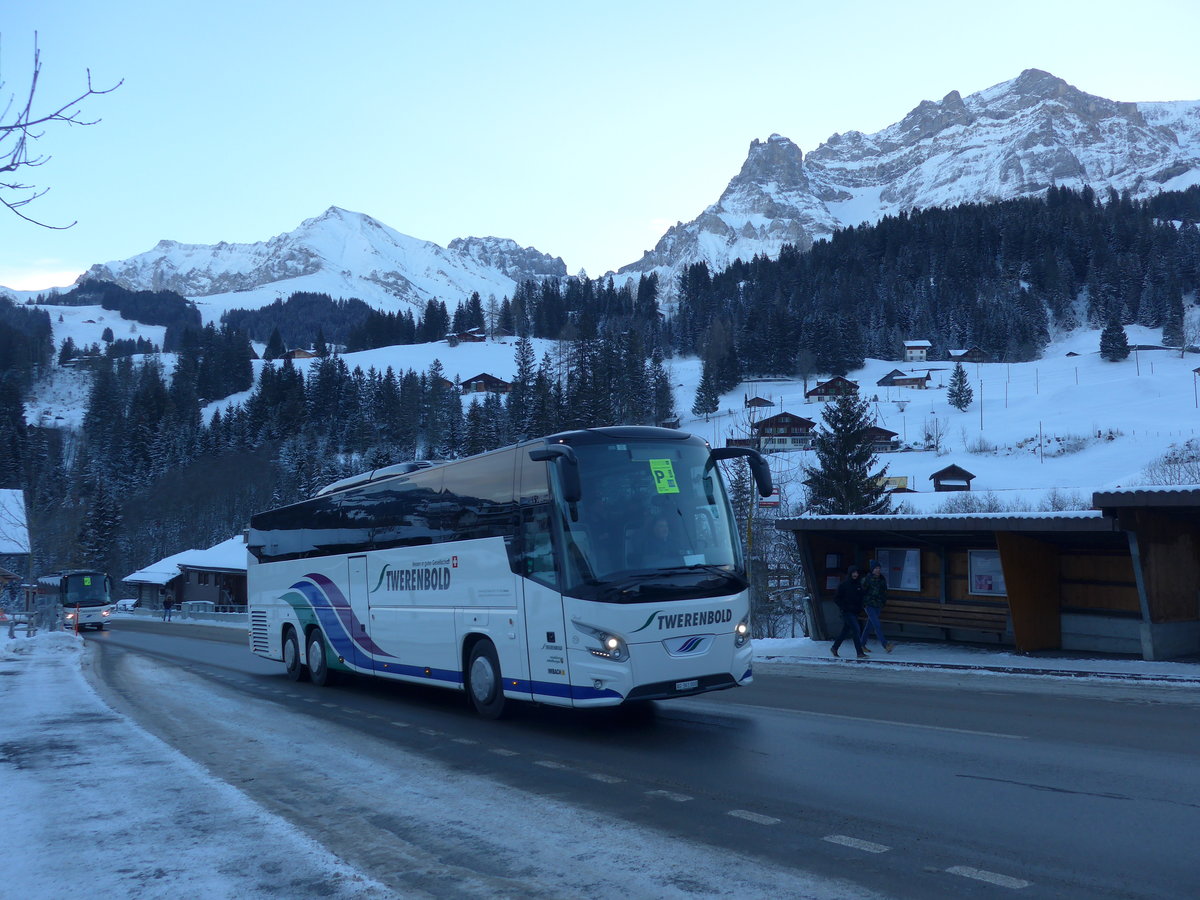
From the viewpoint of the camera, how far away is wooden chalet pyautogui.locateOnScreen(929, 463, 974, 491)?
236ft

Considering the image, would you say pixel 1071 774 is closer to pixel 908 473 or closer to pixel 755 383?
pixel 908 473

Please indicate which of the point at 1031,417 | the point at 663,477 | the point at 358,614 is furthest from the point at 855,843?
the point at 1031,417

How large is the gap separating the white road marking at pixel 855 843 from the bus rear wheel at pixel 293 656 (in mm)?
13656

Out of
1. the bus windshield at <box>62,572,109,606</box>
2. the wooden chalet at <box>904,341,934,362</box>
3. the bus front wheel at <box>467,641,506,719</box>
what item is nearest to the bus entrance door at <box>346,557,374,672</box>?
the bus front wheel at <box>467,641,506,719</box>

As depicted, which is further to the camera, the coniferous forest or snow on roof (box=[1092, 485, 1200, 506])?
the coniferous forest

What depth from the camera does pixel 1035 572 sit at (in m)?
17.4

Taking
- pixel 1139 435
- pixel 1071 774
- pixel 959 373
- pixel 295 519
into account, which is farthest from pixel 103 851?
pixel 959 373

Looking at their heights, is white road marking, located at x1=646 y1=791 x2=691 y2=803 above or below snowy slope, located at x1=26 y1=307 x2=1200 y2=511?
below

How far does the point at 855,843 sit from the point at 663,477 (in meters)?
5.19

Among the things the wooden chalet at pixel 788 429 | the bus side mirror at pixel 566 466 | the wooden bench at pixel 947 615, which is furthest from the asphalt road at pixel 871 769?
the wooden chalet at pixel 788 429

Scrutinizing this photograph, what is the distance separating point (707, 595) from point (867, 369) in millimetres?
139519

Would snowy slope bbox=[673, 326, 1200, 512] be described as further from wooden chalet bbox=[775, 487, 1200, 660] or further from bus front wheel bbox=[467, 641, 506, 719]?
bus front wheel bbox=[467, 641, 506, 719]

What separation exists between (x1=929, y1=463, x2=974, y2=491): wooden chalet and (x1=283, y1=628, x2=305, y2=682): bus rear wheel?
62130 mm

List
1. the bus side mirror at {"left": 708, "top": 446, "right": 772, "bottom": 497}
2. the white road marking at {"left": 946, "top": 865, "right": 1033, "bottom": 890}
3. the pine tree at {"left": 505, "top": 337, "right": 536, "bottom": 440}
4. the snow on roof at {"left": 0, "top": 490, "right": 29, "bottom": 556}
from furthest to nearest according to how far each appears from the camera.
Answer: the pine tree at {"left": 505, "top": 337, "right": 536, "bottom": 440} < the snow on roof at {"left": 0, "top": 490, "right": 29, "bottom": 556} < the bus side mirror at {"left": 708, "top": 446, "right": 772, "bottom": 497} < the white road marking at {"left": 946, "top": 865, "right": 1033, "bottom": 890}
